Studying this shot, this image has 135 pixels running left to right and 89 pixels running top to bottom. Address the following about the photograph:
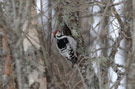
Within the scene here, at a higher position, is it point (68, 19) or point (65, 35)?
point (68, 19)

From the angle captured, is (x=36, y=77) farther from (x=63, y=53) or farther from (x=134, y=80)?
(x=134, y=80)

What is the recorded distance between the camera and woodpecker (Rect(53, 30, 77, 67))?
4270 mm

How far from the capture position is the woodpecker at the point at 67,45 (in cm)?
427

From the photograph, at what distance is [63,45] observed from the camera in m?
4.68

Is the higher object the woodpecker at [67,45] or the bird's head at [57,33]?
the bird's head at [57,33]

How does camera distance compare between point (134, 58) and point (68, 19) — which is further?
point (68, 19)

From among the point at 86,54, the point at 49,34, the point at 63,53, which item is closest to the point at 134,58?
the point at 86,54

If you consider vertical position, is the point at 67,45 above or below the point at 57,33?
below

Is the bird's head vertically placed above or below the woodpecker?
above

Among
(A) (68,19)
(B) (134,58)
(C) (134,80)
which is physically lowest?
(C) (134,80)

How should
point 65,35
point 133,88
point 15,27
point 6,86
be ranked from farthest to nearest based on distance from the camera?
point 65,35
point 6,86
point 133,88
point 15,27

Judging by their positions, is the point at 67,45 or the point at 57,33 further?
the point at 67,45

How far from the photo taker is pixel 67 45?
4.73m

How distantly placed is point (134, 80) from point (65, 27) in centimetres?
175
